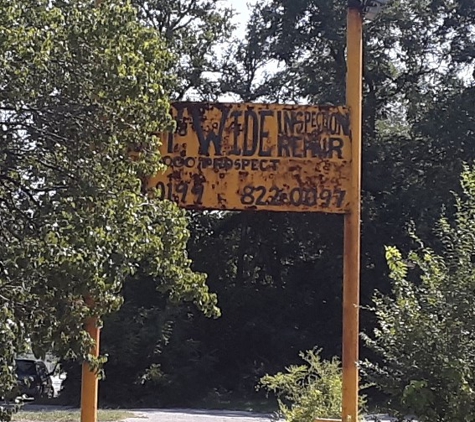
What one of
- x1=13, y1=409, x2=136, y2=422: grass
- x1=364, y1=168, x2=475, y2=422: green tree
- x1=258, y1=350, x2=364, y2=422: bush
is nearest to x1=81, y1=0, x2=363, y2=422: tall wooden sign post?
x1=258, y1=350, x2=364, y2=422: bush

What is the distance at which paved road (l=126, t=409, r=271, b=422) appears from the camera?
2268cm

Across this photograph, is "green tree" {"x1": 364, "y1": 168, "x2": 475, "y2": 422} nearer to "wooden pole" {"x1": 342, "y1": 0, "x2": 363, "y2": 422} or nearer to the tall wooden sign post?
"wooden pole" {"x1": 342, "y1": 0, "x2": 363, "y2": 422}

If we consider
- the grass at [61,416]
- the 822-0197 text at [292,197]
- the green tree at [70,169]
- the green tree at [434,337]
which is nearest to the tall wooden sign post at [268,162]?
the 822-0197 text at [292,197]

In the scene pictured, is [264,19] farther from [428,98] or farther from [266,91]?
[428,98]

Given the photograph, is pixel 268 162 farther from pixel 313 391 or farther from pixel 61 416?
pixel 61 416

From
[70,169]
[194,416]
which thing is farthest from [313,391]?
[194,416]

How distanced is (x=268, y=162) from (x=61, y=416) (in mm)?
13132

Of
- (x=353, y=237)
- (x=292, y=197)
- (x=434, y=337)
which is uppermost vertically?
(x=292, y=197)

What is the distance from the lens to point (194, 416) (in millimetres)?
24047

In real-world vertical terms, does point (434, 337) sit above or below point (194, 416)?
above

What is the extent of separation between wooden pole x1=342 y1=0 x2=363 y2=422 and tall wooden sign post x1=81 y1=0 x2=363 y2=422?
0.01 meters

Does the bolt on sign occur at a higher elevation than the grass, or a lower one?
higher

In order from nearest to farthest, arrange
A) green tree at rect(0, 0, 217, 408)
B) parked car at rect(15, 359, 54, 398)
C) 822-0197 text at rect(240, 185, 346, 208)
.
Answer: green tree at rect(0, 0, 217, 408) < 822-0197 text at rect(240, 185, 346, 208) < parked car at rect(15, 359, 54, 398)

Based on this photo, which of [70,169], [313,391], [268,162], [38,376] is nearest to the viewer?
[70,169]
